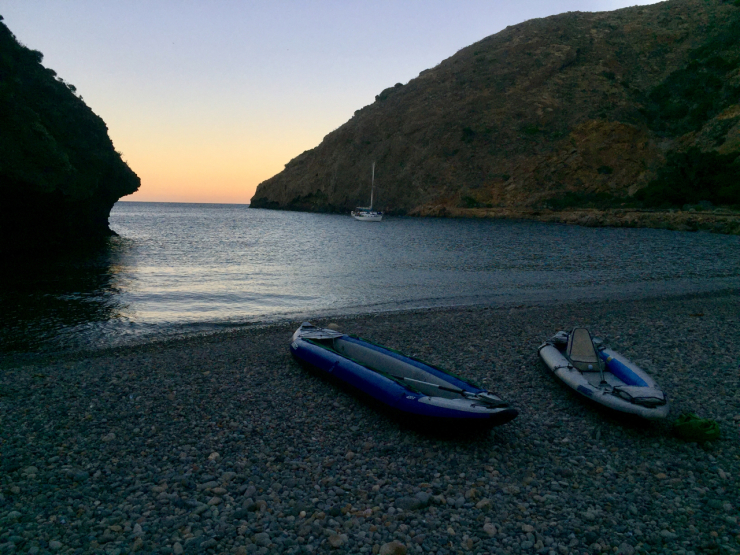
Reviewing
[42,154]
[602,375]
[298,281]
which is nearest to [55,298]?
[298,281]

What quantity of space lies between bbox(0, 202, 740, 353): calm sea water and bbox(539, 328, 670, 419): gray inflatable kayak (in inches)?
311

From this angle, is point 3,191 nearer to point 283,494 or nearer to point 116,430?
point 116,430

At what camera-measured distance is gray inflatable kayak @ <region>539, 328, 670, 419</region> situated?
22.2ft

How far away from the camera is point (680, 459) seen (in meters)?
6.11

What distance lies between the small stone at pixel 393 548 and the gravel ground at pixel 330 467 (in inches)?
0.4

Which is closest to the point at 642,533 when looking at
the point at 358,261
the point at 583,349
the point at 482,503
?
the point at 482,503

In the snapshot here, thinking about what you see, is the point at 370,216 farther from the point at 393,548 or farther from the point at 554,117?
the point at 393,548

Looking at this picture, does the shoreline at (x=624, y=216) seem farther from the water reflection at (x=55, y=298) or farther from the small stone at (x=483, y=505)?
the water reflection at (x=55, y=298)

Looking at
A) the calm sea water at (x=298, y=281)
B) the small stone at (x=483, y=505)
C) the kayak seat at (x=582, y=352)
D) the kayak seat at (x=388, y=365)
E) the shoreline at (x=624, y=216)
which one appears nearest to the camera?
the small stone at (x=483, y=505)

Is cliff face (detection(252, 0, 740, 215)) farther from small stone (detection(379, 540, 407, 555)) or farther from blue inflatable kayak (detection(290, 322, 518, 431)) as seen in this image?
small stone (detection(379, 540, 407, 555))

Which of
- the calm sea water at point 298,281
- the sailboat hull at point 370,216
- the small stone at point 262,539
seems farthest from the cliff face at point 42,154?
the sailboat hull at point 370,216

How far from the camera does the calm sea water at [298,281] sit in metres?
14.2

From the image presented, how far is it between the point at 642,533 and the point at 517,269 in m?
21.7

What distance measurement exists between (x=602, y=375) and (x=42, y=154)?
1129 inches
